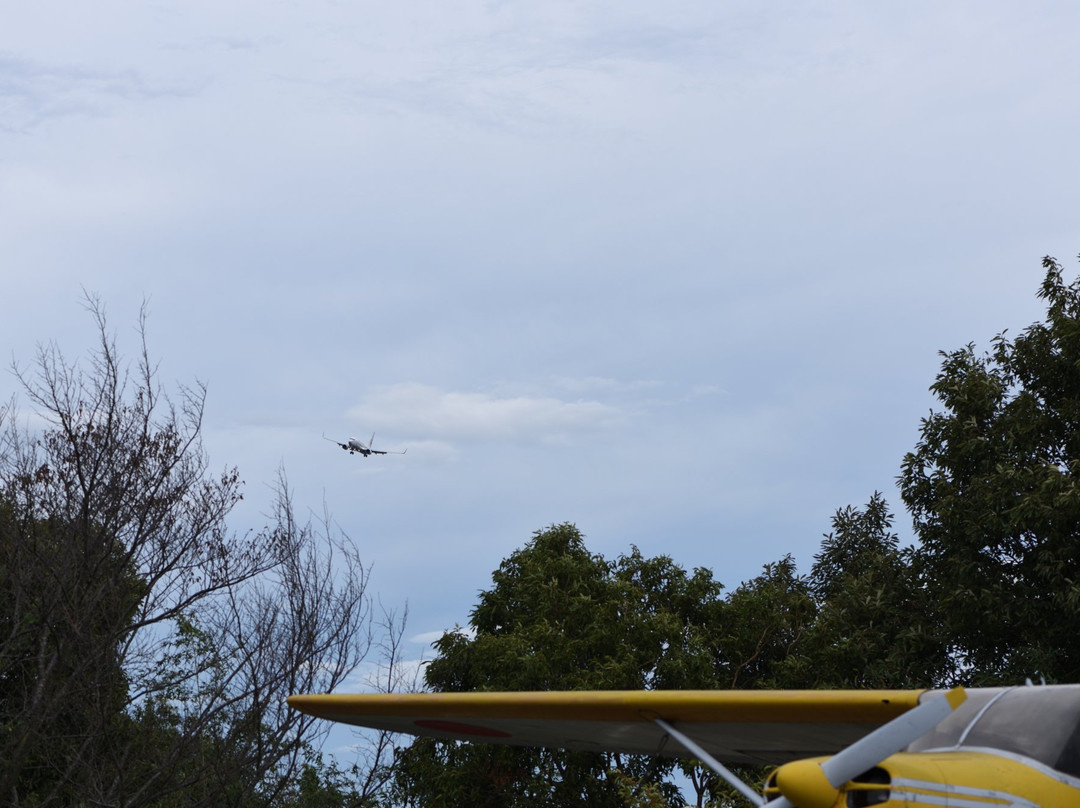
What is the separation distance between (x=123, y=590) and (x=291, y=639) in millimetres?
2451

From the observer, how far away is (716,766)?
6.11 meters

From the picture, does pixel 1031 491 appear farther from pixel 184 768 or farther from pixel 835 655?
pixel 184 768

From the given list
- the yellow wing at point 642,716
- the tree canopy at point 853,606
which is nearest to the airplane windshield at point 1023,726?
the yellow wing at point 642,716

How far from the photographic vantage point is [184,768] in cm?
1658

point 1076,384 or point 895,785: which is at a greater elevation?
point 1076,384

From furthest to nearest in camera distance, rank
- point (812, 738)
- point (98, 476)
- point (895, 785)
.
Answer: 1. point (98, 476)
2. point (812, 738)
3. point (895, 785)

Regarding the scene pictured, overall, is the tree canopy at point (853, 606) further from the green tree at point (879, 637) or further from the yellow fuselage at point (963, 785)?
the yellow fuselage at point (963, 785)

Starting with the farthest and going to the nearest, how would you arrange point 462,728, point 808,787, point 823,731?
point 462,728 < point 823,731 < point 808,787

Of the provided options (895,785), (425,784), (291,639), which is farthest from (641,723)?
(425,784)

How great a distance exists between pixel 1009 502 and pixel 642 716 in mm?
10156

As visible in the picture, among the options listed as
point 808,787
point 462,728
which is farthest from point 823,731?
point 808,787

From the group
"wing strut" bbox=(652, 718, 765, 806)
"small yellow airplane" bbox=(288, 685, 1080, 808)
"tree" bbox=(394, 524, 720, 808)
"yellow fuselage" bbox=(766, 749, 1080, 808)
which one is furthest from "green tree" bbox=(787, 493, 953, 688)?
"yellow fuselage" bbox=(766, 749, 1080, 808)

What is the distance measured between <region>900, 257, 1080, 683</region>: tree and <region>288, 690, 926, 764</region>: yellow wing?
8258 millimetres

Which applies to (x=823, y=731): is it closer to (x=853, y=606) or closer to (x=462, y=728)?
(x=462, y=728)
